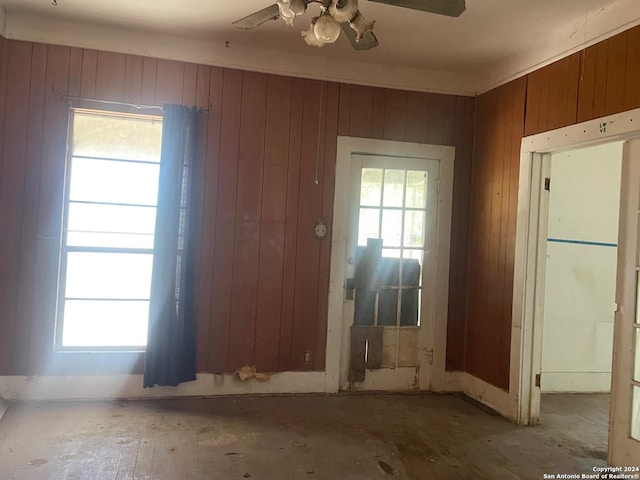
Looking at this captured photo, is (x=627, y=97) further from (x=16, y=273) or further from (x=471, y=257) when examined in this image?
(x=16, y=273)

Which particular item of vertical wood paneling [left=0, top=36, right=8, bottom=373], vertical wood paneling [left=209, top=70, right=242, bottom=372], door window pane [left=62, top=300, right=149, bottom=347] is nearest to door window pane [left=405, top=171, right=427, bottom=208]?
vertical wood paneling [left=209, top=70, right=242, bottom=372]

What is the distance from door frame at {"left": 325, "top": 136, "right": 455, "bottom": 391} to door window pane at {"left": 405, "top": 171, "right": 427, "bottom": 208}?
0.14m

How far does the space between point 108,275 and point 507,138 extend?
128 inches

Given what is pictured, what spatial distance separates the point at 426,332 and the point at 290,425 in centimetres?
151

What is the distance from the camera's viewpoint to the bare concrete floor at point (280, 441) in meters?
2.62

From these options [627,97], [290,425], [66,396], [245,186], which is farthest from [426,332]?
[66,396]

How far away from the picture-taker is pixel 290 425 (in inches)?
128

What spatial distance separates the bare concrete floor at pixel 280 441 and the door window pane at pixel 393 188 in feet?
5.37

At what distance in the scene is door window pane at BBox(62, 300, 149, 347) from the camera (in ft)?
11.8

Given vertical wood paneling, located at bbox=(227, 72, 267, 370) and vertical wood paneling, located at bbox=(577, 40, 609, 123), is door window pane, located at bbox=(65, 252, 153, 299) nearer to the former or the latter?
vertical wood paneling, located at bbox=(227, 72, 267, 370)

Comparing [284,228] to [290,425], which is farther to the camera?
[284,228]

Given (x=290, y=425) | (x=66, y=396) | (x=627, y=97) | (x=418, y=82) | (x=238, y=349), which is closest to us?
(x=627, y=97)

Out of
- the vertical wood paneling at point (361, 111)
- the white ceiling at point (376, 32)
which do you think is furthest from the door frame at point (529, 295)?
the vertical wood paneling at point (361, 111)

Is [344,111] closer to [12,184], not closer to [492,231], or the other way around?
[492,231]
